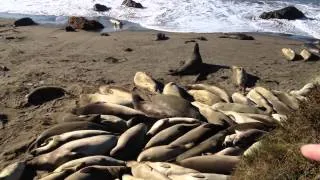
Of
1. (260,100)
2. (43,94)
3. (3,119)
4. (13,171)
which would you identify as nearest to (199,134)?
(260,100)

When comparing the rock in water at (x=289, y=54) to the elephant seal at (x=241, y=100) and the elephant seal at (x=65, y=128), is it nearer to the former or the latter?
the elephant seal at (x=241, y=100)

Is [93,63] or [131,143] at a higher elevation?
[131,143]

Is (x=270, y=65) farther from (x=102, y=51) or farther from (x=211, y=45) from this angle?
(x=102, y=51)

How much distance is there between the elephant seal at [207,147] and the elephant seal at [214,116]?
0.62 meters

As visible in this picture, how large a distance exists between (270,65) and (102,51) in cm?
362

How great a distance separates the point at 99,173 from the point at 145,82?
3565mm

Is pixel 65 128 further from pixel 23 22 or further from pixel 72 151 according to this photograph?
pixel 23 22

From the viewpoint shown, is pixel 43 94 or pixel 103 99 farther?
pixel 43 94

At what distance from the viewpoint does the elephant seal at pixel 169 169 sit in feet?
17.7

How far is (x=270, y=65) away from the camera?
11250mm

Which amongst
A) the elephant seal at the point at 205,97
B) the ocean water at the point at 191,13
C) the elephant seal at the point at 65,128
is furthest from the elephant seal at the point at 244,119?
the ocean water at the point at 191,13

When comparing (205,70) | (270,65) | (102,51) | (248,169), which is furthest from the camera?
(102,51)

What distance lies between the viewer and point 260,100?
7.83 metres

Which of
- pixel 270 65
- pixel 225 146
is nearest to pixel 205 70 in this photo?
pixel 270 65
